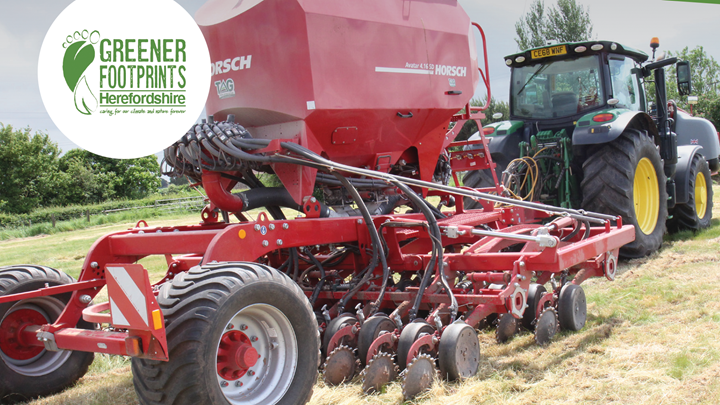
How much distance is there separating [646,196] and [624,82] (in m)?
1.38

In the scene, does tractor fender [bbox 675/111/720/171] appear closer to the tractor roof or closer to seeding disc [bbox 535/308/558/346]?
the tractor roof

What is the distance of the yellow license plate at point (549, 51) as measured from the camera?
21.7ft

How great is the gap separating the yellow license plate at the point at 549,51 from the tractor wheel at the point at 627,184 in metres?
1.20

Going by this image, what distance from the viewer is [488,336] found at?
3.95 meters

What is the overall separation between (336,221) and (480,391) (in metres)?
1.35

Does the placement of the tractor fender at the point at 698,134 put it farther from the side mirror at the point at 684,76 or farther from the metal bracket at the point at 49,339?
the metal bracket at the point at 49,339

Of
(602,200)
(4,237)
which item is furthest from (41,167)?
(602,200)

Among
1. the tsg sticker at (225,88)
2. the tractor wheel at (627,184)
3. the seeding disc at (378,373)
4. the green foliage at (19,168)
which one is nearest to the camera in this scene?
the seeding disc at (378,373)

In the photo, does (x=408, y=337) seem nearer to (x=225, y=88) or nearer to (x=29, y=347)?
(x=225, y=88)

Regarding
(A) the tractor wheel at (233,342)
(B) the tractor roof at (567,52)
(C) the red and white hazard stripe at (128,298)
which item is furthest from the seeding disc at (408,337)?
(B) the tractor roof at (567,52)

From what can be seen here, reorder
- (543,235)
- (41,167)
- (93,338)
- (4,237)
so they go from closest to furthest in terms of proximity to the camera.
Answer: (93,338) < (543,235) < (4,237) < (41,167)

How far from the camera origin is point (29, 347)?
343cm

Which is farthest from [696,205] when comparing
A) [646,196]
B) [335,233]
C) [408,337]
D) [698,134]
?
[408,337]

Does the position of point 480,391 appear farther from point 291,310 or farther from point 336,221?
point 336,221
